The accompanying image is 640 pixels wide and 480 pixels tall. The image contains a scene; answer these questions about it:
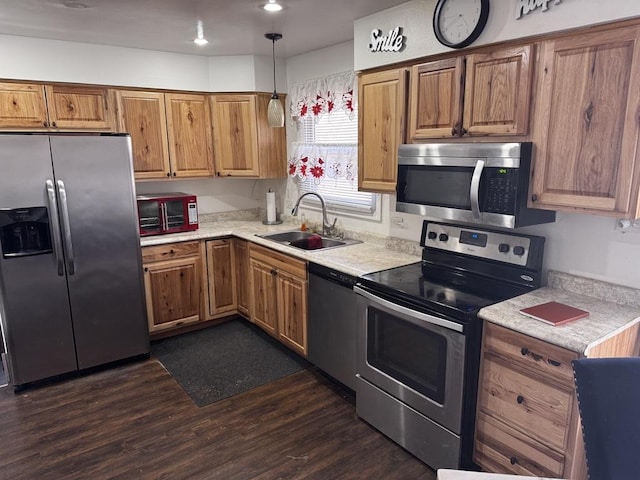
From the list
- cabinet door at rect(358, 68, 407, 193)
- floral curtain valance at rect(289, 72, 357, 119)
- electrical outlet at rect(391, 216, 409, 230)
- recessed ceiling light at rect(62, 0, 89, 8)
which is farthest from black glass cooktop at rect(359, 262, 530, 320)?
recessed ceiling light at rect(62, 0, 89, 8)

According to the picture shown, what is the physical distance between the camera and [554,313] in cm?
192

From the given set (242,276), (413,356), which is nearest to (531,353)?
(413,356)

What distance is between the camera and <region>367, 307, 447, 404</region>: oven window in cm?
217

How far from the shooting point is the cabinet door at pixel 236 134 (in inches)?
160

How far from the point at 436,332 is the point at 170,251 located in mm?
2425

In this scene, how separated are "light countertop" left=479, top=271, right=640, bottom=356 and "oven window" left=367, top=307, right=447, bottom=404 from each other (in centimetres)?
34

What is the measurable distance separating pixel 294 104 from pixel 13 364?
297cm

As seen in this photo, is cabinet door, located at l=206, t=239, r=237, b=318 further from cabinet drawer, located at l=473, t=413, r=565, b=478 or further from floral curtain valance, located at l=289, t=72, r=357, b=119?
cabinet drawer, located at l=473, t=413, r=565, b=478

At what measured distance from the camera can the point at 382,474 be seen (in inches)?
89.4

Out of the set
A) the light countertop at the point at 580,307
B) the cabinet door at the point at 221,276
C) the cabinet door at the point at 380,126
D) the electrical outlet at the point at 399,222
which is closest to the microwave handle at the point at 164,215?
the cabinet door at the point at 221,276

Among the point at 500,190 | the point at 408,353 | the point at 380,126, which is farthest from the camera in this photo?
the point at 380,126

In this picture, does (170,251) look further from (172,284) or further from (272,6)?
(272,6)

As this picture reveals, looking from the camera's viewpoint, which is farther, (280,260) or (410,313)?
(280,260)

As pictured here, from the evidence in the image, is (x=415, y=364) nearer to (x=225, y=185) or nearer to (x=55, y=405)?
(x=55, y=405)
